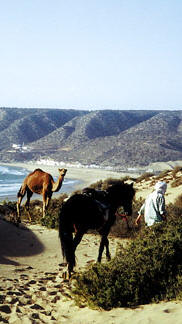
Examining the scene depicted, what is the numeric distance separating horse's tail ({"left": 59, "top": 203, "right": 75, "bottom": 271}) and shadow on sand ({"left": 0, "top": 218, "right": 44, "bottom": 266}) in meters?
2.70

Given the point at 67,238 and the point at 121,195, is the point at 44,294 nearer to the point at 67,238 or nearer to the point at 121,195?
the point at 67,238

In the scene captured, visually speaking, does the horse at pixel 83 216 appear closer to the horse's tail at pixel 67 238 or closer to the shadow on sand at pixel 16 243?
the horse's tail at pixel 67 238

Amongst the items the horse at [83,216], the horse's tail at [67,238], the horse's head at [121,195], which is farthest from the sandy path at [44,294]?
the horse's head at [121,195]

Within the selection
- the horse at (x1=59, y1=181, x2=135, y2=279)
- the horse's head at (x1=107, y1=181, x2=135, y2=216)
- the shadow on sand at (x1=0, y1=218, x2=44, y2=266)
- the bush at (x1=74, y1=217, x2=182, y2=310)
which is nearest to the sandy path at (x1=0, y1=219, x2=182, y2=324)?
the shadow on sand at (x1=0, y1=218, x2=44, y2=266)

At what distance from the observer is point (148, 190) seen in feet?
86.0

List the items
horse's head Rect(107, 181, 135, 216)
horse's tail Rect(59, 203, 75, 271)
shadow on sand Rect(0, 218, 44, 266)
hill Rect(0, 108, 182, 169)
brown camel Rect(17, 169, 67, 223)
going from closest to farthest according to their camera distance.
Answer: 1. horse's tail Rect(59, 203, 75, 271)
2. horse's head Rect(107, 181, 135, 216)
3. shadow on sand Rect(0, 218, 44, 266)
4. brown camel Rect(17, 169, 67, 223)
5. hill Rect(0, 108, 182, 169)

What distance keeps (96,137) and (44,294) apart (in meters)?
107

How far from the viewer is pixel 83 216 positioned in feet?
23.7

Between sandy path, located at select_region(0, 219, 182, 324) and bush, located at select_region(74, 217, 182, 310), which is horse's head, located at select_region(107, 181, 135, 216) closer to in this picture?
bush, located at select_region(74, 217, 182, 310)

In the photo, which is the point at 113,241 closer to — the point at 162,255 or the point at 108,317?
the point at 162,255

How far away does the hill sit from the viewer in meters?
84.1

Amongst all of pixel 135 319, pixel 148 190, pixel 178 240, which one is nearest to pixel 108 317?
pixel 135 319

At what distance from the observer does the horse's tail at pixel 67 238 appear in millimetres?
6969

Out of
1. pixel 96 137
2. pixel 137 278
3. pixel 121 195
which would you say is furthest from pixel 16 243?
pixel 96 137
